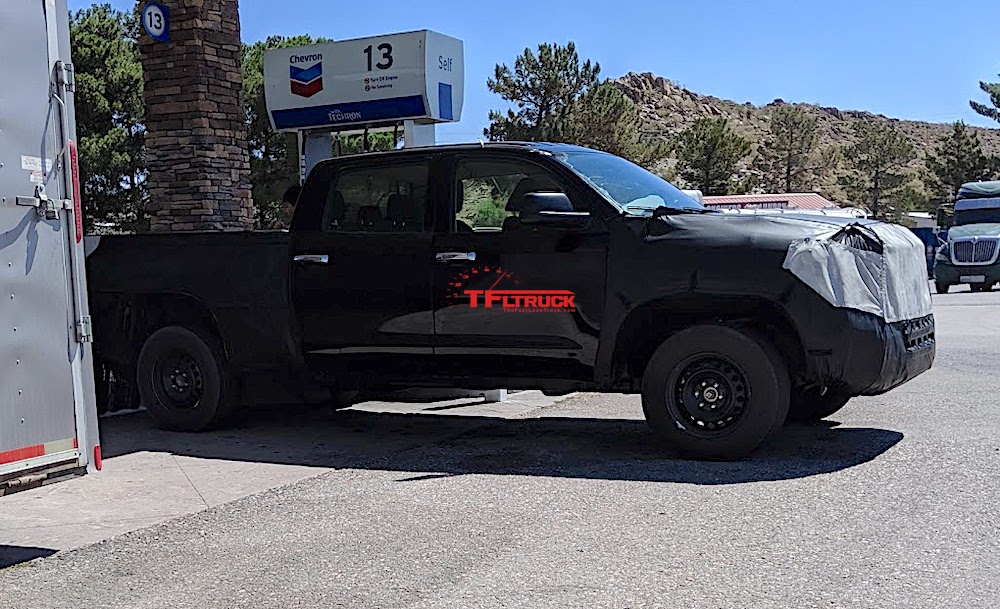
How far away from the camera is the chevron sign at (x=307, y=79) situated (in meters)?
13.6

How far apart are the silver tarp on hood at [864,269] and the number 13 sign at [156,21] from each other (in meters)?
7.69

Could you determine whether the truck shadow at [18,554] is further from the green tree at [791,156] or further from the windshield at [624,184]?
the green tree at [791,156]

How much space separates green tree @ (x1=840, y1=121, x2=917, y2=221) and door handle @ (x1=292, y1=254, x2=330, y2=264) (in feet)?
206

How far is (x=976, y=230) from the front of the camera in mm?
29703

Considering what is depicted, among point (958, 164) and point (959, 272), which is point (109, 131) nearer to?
point (959, 272)

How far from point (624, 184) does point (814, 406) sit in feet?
7.04

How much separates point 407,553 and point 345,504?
1062 mm

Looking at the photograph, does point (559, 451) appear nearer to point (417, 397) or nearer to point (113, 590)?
point (417, 397)

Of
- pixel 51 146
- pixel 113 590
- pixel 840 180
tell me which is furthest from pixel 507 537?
pixel 840 180

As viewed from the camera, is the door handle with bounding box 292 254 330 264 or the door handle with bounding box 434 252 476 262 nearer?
the door handle with bounding box 434 252 476 262

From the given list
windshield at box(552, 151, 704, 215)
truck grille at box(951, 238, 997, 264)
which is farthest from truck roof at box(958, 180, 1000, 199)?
windshield at box(552, 151, 704, 215)

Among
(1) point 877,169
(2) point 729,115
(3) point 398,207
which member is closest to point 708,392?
(3) point 398,207

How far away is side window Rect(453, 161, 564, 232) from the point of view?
7246mm

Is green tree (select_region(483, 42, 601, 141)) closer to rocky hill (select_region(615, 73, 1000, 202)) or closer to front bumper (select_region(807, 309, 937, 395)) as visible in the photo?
front bumper (select_region(807, 309, 937, 395))
